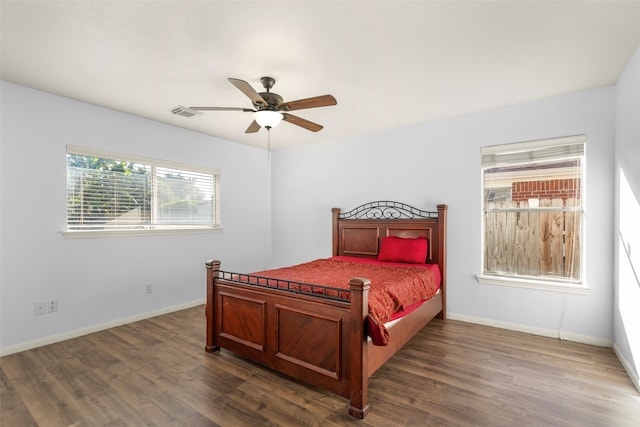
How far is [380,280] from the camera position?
9.50 ft

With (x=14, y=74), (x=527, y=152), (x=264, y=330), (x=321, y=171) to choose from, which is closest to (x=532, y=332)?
(x=527, y=152)

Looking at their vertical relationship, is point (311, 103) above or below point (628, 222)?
above

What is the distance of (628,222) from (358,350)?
8.39ft

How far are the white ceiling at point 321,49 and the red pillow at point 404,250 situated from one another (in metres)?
1.67

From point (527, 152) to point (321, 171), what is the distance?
2.91m

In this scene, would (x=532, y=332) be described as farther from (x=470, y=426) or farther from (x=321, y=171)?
(x=321, y=171)

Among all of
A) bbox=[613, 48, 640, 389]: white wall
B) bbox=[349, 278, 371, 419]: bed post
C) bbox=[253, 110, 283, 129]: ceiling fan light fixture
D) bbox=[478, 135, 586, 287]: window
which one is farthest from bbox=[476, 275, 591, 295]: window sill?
bbox=[253, 110, 283, 129]: ceiling fan light fixture

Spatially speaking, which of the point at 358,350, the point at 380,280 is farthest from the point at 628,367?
the point at 358,350

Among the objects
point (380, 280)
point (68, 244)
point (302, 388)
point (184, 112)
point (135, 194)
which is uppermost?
point (184, 112)

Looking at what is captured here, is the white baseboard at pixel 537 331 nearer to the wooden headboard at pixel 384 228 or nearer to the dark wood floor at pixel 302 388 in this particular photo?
the dark wood floor at pixel 302 388

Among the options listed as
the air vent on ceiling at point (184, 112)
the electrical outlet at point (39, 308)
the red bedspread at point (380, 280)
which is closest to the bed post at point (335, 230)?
the red bedspread at point (380, 280)

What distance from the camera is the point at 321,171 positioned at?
530 centimetres

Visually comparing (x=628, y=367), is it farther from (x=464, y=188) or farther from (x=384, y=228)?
(x=384, y=228)

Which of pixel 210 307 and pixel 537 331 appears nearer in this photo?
pixel 210 307
